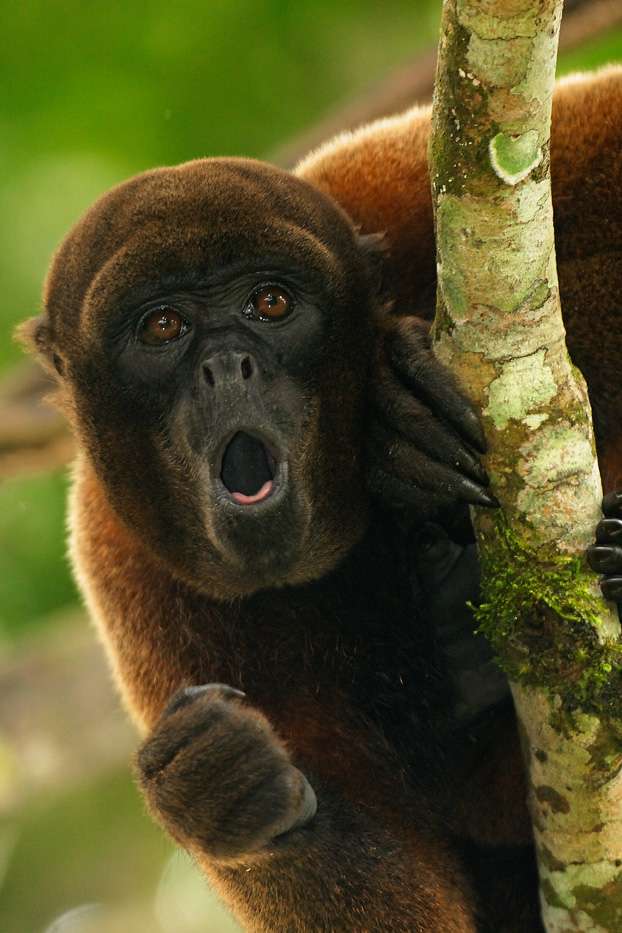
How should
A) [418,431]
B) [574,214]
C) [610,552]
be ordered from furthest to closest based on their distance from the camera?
[574,214]
[418,431]
[610,552]

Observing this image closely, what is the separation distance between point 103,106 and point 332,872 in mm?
6349

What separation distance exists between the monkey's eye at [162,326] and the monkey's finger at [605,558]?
131cm

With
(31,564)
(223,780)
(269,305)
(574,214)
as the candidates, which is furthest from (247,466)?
(31,564)

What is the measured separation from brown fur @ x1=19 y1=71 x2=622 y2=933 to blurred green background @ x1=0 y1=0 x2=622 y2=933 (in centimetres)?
320

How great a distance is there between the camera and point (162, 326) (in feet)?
10.4

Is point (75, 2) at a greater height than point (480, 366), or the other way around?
point (75, 2)

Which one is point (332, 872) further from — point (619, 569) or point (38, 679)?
point (38, 679)

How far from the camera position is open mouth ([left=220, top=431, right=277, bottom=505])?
316 cm

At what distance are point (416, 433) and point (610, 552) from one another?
24.1 inches

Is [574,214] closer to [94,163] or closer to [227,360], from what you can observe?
[227,360]

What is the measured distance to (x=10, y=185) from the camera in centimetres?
863

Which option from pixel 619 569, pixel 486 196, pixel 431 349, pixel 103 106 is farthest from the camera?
pixel 103 106

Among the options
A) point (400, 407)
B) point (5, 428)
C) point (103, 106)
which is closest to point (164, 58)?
point (103, 106)

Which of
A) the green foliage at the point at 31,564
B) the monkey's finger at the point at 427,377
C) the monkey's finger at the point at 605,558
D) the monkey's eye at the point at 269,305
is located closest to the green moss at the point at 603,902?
the monkey's finger at the point at 605,558
